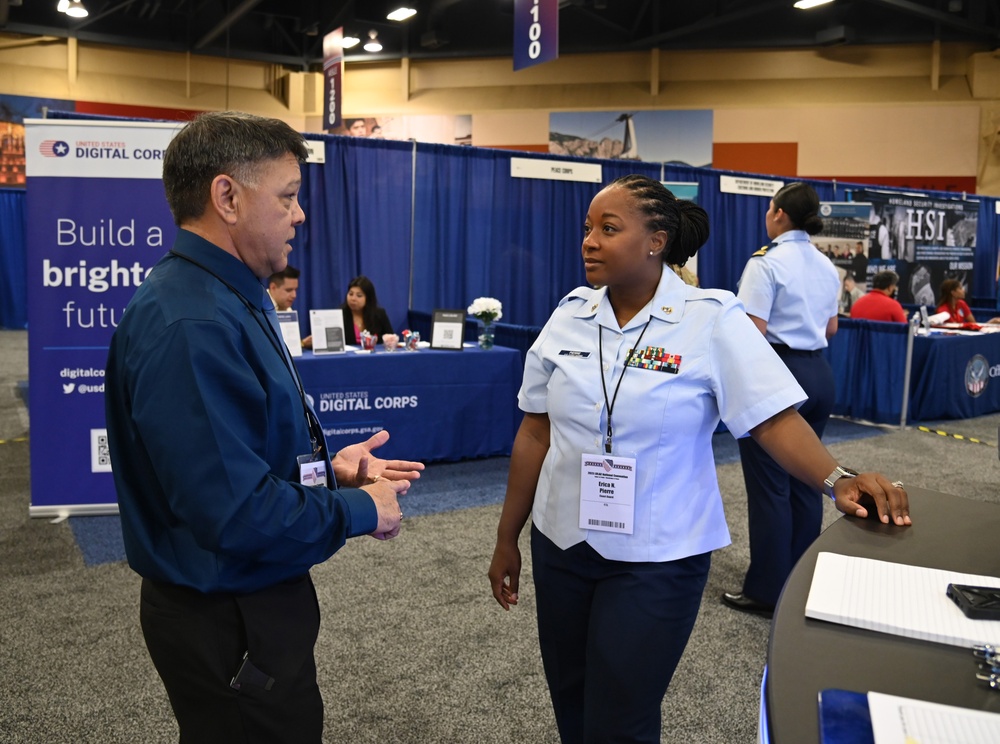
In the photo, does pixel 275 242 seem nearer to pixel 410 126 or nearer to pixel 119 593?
pixel 119 593

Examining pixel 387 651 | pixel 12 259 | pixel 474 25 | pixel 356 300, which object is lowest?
pixel 387 651

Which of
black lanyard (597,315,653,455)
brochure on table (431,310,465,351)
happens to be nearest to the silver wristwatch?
black lanyard (597,315,653,455)

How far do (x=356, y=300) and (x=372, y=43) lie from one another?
9.21 m

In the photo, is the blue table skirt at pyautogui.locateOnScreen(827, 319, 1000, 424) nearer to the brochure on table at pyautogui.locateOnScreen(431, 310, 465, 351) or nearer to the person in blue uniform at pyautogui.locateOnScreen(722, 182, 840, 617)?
the brochure on table at pyautogui.locateOnScreen(431, 310, 465, 351)

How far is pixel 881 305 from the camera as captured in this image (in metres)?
7.09

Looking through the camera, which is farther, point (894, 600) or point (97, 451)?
point (97, 451)

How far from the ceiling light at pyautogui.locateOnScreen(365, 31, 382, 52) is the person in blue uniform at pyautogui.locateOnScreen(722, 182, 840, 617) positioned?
1169 cm

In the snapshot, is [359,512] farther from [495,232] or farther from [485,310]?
[495,232]

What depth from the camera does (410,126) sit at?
14.6m

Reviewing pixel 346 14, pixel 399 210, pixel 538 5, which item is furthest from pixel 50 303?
pixel 346 14

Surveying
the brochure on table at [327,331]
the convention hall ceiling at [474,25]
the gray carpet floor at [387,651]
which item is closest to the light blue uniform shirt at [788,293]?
the gray carpet floor at [387,651]

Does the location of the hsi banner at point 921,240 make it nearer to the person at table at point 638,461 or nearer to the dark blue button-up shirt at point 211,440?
the person at table at point 638,461

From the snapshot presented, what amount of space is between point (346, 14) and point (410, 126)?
2.08m

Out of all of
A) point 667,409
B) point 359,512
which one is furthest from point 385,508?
point 667,409
